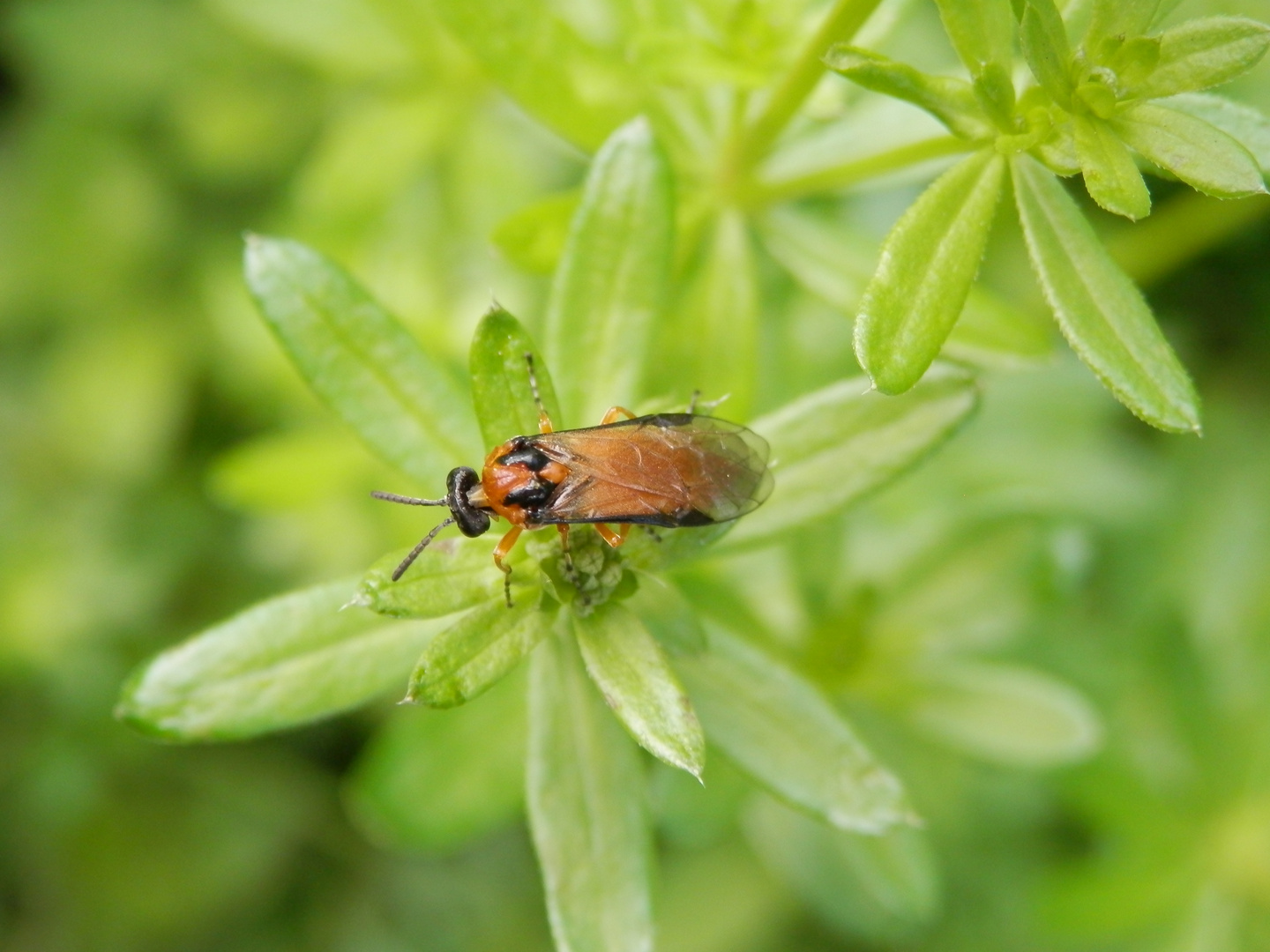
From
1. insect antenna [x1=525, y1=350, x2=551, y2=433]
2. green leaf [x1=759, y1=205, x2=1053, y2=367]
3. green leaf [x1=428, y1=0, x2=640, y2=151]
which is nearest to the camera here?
insect antenna [x1=525, y1=350, x2=551, y2=433]

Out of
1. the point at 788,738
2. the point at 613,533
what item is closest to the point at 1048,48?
the point at 613,533

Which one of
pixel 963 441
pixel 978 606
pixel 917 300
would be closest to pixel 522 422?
pixel 917 300

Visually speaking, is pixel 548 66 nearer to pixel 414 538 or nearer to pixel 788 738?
pixel 788 738

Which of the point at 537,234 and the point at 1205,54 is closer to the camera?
the point at 1205,54

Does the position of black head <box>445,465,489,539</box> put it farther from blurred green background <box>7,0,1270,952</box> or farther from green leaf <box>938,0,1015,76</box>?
blurred green background <box>7,0,1270,952</box>

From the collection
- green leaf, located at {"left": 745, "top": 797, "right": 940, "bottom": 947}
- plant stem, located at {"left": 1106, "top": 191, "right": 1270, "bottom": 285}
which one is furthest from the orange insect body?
plant stem, located at {"left": 1106, "top": 191, "right": 1270, "bottom": 285}

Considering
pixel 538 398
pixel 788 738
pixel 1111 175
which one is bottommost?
pixel 788 738

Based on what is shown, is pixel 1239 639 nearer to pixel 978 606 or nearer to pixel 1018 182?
pixel 978 606
